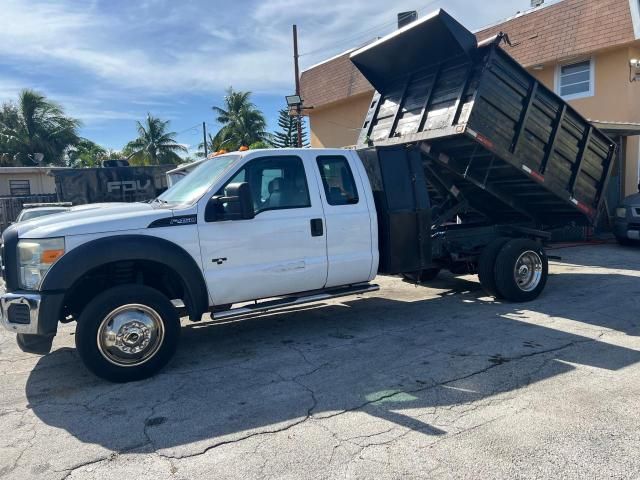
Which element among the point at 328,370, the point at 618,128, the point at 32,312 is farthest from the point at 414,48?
the point at 618,128

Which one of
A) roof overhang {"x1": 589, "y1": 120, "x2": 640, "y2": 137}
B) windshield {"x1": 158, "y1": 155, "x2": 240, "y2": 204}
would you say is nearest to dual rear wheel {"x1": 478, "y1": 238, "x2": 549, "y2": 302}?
windshield {"x1": 158, "y1": 155, "x2": 240, "y2": 204}

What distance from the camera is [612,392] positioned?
405cm

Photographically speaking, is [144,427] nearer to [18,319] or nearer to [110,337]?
[110,337]

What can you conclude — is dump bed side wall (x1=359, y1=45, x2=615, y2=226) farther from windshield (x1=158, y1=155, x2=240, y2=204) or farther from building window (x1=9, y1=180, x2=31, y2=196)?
building window (x1=9, y1=180, x2=31, y2=196)

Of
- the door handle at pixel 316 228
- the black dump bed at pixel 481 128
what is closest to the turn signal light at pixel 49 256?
the door handle at pixel 316 228

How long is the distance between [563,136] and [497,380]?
14.6ft

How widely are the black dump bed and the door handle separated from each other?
2146 mm

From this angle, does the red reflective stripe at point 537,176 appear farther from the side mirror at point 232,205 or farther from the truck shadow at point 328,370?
the side mirror at point 232,205

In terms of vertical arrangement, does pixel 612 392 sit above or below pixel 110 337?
below

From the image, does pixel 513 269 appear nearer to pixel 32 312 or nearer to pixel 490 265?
pixel 490 265

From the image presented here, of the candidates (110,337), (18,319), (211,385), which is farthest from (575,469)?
(18,319)

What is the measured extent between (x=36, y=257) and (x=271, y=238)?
2120mm

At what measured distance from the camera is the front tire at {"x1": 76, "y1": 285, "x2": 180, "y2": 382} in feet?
14.4

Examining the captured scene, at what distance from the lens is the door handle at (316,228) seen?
550cm
